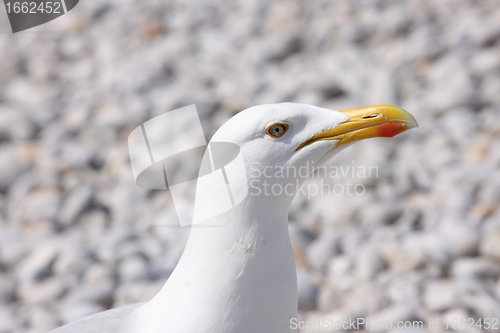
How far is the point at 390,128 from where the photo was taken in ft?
5.93

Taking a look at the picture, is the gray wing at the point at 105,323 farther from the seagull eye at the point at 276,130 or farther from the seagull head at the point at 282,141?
the seagull eye at the point at 276,130

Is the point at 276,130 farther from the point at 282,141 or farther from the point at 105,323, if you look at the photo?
the point at 105,323

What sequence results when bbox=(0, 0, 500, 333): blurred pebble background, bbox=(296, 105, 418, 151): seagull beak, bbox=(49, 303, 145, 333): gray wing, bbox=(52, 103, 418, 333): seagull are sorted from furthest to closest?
bbox=(0, 0, 500, 333): blurred pebble background → bbox=(49, 303, 145, 333): gray wing → bbox=(296, 105, 418, 151): seagull beak → bbox=(52, 103, 418, 333): seagull

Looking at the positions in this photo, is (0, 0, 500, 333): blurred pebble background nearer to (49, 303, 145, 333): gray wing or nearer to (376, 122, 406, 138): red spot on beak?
(49, 303, 145, 333): gray wing

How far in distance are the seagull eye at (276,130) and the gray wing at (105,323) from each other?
881 mm

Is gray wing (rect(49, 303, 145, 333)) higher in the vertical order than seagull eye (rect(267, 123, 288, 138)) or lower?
lower

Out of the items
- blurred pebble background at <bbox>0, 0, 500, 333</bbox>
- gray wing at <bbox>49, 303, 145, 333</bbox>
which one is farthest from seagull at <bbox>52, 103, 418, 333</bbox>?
blurred pebble background at <bbox>0, 0, 500, 333</bbox>

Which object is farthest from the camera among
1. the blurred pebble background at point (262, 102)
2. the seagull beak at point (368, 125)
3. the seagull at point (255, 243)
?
the blurred pebble background at point (262, 102)

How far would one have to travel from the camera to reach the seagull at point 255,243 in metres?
1.65

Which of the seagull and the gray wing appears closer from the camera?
the seagull

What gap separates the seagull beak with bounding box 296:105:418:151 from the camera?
177 centimetres

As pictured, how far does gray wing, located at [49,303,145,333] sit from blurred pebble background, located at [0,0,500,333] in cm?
75

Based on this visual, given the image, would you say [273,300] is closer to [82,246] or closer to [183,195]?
[82,246]

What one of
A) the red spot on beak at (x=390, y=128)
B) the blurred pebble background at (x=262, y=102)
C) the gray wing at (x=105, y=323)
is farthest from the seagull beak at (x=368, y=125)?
the blurred pebble background at (x=262, y=102)
